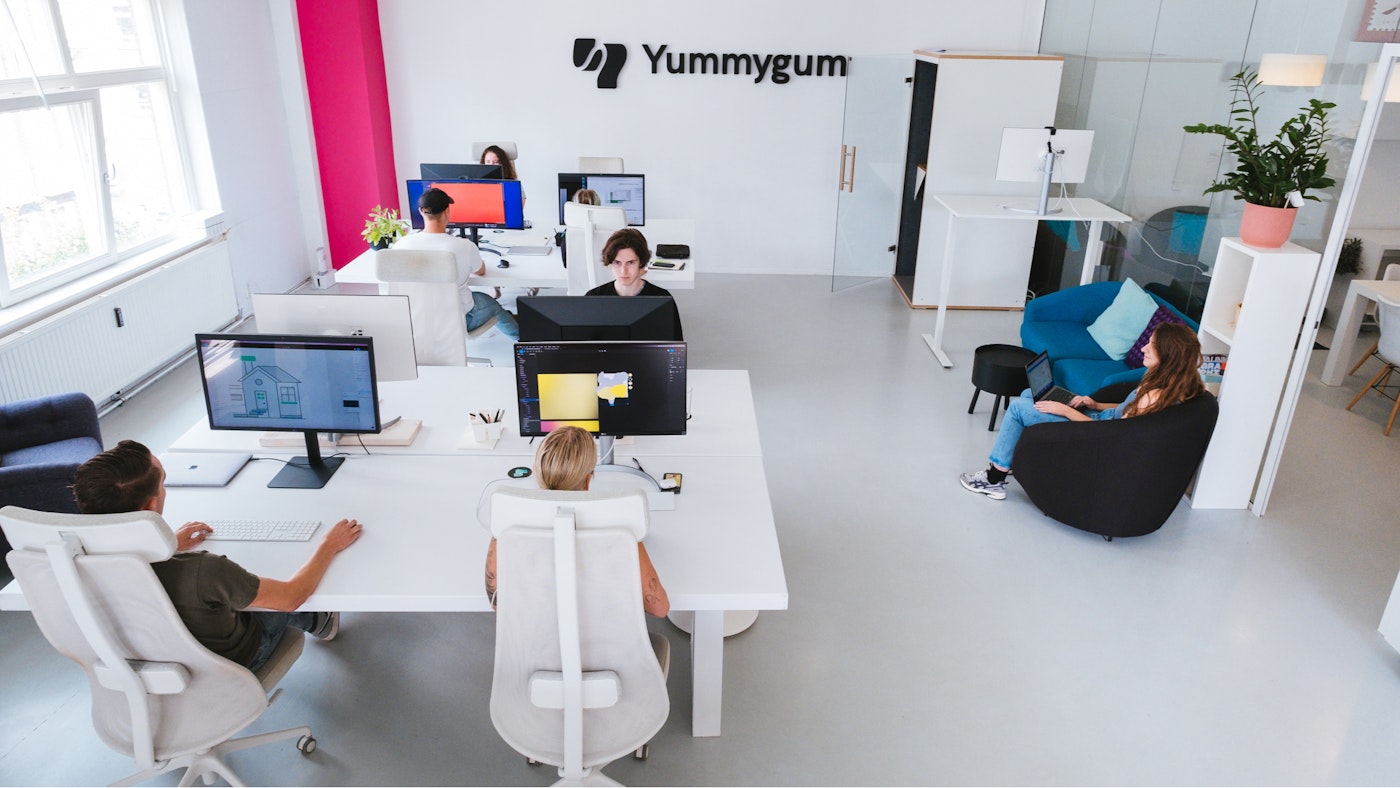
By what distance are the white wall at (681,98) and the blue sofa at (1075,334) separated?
3.08m

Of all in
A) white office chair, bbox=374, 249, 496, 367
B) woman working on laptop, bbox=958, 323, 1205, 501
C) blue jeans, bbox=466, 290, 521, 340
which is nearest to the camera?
woman working on laptop, bbox=958, 323, 1205, 501

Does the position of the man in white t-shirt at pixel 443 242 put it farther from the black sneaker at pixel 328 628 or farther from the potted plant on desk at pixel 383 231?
the black sneaker at pixel 328 628

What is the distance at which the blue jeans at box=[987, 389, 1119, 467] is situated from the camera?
4.58m

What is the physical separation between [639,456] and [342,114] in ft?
19.8

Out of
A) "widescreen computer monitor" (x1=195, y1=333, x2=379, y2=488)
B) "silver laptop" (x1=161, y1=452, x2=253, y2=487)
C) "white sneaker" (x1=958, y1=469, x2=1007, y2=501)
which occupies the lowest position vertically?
"white sneaker" (x1=958, y1=469, x2=1007, y2=501)

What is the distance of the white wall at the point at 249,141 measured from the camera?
6695mm

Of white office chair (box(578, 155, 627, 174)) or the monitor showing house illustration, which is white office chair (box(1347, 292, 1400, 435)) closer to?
white office chair (box(578, 155, 627, 174))

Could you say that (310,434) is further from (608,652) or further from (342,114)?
(342,114)

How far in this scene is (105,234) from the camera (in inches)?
226

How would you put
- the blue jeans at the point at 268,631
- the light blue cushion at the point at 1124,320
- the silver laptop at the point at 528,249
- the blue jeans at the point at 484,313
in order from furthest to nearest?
the silver laptop at the point at 528,249, the blue jeans at the point at 484,313, the light blue cushion at the point at 1124,320, the blue jeans at the point at 268,631

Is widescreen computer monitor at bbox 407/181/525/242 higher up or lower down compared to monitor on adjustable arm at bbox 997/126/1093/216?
lower down

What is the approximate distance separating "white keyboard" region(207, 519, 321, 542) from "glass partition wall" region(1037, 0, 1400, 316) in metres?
4.62

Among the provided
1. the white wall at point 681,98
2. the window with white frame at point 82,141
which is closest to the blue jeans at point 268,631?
the window with white frame at point 82,141

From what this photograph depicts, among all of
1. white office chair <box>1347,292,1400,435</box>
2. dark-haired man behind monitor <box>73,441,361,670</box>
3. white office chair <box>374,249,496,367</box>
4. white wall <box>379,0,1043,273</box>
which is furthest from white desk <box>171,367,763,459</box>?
white wall <box>379,0,1043,273</box>
